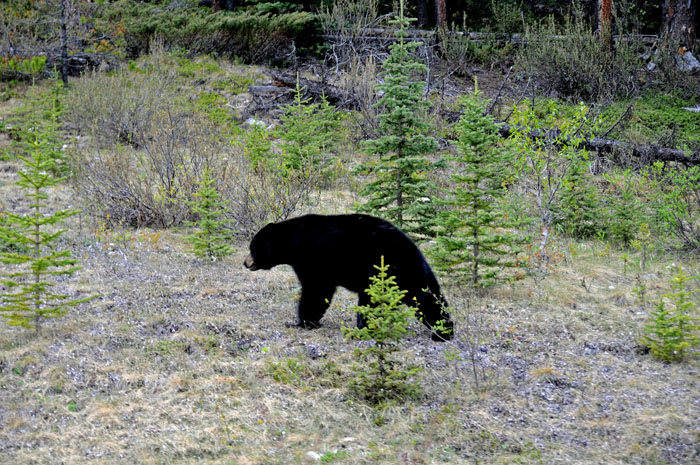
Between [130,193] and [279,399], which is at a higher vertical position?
[130,193]

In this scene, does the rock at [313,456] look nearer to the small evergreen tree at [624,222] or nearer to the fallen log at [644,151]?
the small evergreen tree at [624,222]

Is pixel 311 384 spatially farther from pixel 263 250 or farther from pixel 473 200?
pixel 473 200

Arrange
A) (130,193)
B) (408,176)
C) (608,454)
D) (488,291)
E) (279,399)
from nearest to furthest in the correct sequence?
(608,454), (279,399), (488,291), (408,176), (130,193)

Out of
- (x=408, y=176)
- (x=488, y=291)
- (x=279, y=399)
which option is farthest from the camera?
(x=408, y=176)

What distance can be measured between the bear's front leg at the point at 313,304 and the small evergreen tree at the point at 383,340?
1.26 metres

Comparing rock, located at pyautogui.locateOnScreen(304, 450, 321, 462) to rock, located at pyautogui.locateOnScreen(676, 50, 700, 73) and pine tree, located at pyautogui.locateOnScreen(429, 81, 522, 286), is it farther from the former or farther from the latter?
rock, located at pyautogui.locateOnScreen(676, 50, 700, 73)

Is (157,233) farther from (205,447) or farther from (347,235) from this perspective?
(205,447)

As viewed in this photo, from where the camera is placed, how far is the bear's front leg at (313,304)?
671 centimetres

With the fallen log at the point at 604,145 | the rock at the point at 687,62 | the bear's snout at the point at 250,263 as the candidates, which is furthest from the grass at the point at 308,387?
the rock at the point at 687,62

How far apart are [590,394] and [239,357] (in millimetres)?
3151

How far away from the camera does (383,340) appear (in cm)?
526

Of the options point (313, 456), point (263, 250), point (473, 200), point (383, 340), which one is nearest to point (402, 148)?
point (473, 200)

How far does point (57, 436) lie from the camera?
480 cm

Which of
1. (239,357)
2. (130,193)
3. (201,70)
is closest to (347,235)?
(239,357)
